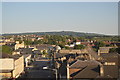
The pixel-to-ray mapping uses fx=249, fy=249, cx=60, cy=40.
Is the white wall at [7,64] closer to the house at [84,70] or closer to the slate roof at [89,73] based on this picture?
the house at [84,70]

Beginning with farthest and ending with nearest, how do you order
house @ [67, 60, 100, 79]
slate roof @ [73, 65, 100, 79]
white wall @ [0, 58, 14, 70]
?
white wall @ [0, 58, 14, 70], house @ [67, 60, 100, 79], slate roof @ [73, 65, 100, 79]

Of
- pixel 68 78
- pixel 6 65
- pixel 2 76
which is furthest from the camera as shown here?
pixel 6 65

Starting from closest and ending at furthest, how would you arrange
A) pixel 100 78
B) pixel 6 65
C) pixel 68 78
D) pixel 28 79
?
pixel 100 78
pixel 68 78
pixel 28 79
pixel 6 65

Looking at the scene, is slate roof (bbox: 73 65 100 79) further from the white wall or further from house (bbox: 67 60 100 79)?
the white wall

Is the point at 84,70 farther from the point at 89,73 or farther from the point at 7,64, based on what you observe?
the point at 7,64

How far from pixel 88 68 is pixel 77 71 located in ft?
5.17

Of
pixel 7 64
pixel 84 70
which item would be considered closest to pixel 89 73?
pixel 84 70

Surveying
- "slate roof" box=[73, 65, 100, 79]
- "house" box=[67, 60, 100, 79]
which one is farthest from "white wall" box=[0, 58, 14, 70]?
"slate roof" box=[73, 65, 100, 79]

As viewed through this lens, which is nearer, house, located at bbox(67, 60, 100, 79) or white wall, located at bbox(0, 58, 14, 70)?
house, located at bbox(67, 60, 100, 79)

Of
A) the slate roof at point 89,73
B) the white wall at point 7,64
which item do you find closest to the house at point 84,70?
the slate roof at point 89,73

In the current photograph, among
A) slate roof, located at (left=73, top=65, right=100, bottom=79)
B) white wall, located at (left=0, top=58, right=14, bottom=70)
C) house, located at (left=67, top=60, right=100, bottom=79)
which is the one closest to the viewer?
slate roof, located at (left=73, top=65, right=100, bottom=79)

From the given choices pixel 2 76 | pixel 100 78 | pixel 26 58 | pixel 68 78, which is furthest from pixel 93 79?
pixel 26 58

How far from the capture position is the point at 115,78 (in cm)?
2503

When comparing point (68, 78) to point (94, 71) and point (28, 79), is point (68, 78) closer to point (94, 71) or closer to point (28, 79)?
point (94, 71)
